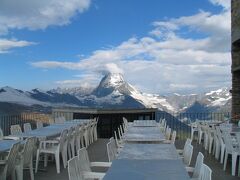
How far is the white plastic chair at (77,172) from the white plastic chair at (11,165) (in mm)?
1937

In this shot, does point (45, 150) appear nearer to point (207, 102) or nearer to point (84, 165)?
point (84, 165)

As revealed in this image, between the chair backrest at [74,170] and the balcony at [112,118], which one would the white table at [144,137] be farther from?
the balcony at [112,118]

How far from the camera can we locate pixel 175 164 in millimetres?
4605

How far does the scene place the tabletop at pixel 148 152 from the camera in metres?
5.29

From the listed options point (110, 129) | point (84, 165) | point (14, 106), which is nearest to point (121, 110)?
point (110, 129)

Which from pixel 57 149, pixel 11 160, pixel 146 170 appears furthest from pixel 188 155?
pixel 57 149

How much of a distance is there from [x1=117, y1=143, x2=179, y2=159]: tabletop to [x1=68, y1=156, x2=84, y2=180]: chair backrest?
0.87 metres

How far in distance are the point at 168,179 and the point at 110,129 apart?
469 inches

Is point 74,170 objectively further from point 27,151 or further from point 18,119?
point 18,119

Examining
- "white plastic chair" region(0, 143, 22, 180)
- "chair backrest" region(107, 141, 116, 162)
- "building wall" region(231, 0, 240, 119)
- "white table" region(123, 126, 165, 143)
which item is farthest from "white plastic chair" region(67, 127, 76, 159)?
"building wall" region(231, 0, 240, 119)

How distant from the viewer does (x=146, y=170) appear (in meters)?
4.32

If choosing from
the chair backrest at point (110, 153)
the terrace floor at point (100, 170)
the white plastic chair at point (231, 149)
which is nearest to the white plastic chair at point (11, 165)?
the terrace floor at point (100, 170)

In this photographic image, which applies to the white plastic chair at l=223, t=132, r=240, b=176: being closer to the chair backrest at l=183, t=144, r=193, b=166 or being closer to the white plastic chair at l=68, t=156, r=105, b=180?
the chair backrest at l=183, t=144, r=193, b=166

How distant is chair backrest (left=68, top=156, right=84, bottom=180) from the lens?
4154 millimetres
